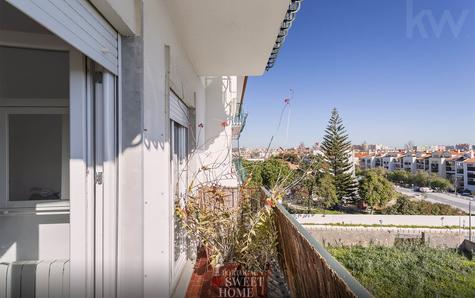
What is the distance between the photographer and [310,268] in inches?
63.6

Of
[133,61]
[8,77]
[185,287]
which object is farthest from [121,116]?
[185,287]

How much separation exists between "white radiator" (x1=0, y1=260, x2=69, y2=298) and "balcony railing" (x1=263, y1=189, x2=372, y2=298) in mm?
1230

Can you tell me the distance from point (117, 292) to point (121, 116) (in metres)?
0.84

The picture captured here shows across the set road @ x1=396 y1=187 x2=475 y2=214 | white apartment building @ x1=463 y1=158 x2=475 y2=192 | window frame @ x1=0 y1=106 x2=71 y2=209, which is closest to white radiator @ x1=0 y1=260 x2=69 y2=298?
window frame @ x1=0 y1=106 x2=71 y2=209

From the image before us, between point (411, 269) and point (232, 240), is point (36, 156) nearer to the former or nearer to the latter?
point (232, 240)

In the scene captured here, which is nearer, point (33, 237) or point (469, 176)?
point (33, 237)

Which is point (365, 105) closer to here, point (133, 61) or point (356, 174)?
point (356, 174)

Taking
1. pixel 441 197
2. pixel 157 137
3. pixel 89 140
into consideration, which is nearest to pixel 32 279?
pixel 89 140

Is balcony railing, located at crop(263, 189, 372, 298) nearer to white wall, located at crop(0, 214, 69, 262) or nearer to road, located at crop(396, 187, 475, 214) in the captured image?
white wall, located at crop(0, 214, 69, 262)

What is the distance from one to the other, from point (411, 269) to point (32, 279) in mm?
19668

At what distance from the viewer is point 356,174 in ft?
95.9

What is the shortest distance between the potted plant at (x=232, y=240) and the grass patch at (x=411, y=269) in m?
14.2

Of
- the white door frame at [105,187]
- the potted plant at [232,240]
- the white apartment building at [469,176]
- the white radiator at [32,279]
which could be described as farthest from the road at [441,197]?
the white radiator at [32,279]

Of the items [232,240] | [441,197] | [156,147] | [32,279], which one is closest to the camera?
[32,279]
